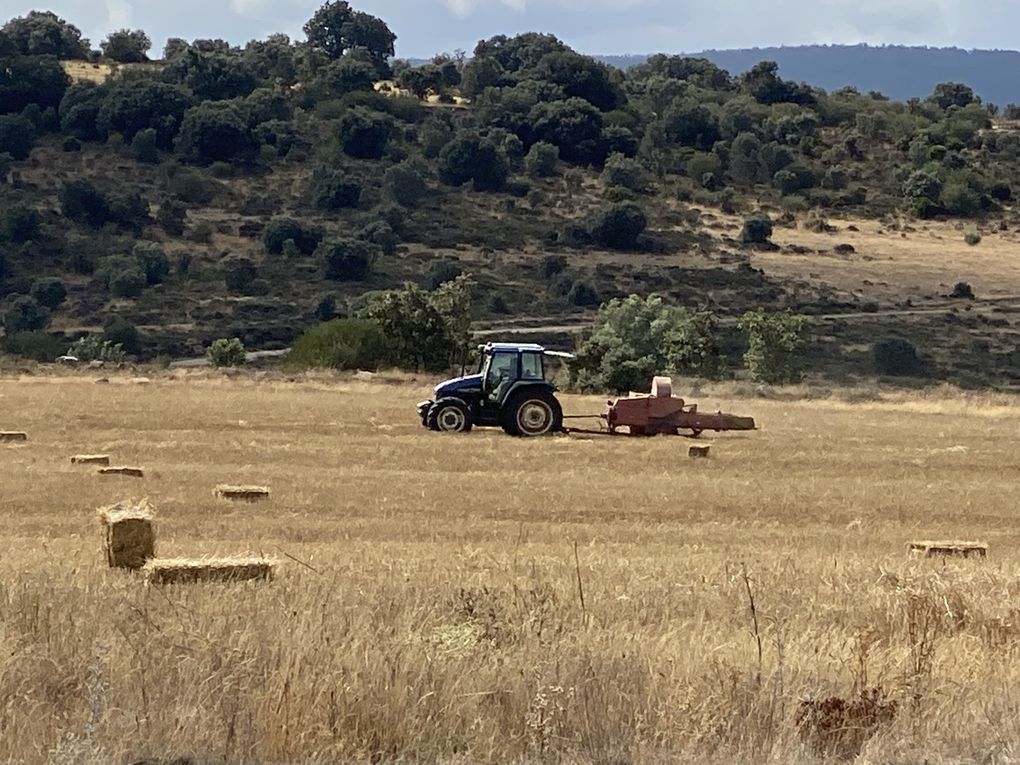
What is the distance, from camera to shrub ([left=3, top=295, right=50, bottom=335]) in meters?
67.9

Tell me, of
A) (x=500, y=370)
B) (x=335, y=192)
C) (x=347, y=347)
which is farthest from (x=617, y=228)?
(x=500, y=370)

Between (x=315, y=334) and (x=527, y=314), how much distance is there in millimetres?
17665

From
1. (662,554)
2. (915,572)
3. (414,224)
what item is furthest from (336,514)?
(414,224)

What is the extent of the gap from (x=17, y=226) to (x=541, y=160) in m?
35.7

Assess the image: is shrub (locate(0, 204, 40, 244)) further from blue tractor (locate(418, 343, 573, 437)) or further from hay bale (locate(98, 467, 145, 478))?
hay bale (locate(98, 467, 145, 478))

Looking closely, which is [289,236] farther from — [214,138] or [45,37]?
[45,37]

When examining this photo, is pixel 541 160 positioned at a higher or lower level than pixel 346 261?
higher

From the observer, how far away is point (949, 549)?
15.3 metres

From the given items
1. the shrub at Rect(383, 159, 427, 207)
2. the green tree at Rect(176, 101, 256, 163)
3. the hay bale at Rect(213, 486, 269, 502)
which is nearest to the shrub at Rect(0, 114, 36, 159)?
the green tree at Rect(176, 101, 256, 163)

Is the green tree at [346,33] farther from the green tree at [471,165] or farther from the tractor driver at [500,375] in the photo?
the tractor driver at [500,375]

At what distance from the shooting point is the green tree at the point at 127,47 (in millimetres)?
124125

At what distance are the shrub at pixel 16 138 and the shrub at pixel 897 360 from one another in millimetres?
52075

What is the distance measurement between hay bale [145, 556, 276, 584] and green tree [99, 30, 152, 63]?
118607 mm

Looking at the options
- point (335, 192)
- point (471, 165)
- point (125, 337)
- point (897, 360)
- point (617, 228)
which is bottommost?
point (897, 360)
